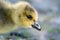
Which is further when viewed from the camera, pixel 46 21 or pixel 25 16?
pixel 46 21

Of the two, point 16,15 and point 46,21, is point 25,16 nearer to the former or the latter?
point 16,15

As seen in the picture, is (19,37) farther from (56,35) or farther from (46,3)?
(46,3)

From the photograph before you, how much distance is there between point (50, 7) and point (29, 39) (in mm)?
552

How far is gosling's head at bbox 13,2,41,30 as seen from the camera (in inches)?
88.2

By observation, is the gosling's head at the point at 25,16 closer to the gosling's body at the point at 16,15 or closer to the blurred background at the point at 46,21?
the gosling's body at the point at 16,15

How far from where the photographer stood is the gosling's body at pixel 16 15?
225 cm

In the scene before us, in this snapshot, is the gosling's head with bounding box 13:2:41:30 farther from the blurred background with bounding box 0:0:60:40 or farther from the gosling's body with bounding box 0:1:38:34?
the blurred background with bounding box 0:0:60:40

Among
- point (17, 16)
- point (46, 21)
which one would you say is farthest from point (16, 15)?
point (46, 21)

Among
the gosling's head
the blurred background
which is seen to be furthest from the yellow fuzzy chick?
the blurred background

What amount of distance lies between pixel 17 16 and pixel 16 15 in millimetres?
10

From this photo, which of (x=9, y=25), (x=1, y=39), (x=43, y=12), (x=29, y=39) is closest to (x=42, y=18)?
(x=43, y=12)

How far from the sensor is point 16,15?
227cm

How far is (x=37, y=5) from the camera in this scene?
10.2 ft

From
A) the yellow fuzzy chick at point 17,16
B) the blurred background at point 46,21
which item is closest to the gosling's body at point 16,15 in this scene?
the yellow fuzzy chick at point 17,16
